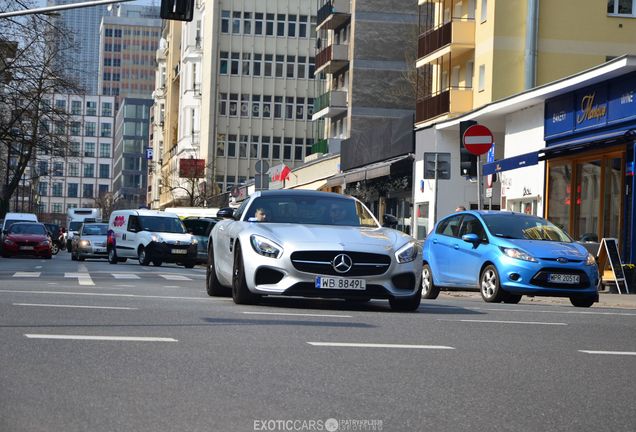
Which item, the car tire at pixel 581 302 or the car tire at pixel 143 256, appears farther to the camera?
the car tire at pixel 143 256

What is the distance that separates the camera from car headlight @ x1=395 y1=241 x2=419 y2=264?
615 inches

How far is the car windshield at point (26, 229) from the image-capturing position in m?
56.5

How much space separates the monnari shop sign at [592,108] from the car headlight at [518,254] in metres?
11.0

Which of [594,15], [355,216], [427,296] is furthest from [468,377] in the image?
[594,15]

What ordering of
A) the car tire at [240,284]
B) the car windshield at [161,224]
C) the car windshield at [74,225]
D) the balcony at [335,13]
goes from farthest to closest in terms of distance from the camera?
the car windshield at [74,225]
the balcony at [335,13]
the car windshield at [161,224]
the car tire at [240,284]

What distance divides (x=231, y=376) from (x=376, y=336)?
3525mm

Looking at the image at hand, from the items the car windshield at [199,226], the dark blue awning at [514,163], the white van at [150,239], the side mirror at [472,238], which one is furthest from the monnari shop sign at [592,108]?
the car windshield at [199,226]

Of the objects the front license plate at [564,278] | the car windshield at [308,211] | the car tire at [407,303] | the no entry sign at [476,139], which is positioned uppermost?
the no entry sign at [476,139]

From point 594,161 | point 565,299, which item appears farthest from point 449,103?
point 565,299

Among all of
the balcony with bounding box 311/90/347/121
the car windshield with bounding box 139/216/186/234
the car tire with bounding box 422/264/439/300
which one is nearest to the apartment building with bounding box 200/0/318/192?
the balcony with bounding box 311/90/347/121

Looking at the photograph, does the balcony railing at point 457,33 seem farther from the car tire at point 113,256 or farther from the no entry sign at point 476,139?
the no entry sign at point 476,139

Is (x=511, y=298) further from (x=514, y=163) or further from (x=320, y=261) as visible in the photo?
(x=514, y=163)

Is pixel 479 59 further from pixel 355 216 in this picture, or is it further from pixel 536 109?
pixel 355 216

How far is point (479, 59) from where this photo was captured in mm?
51469
